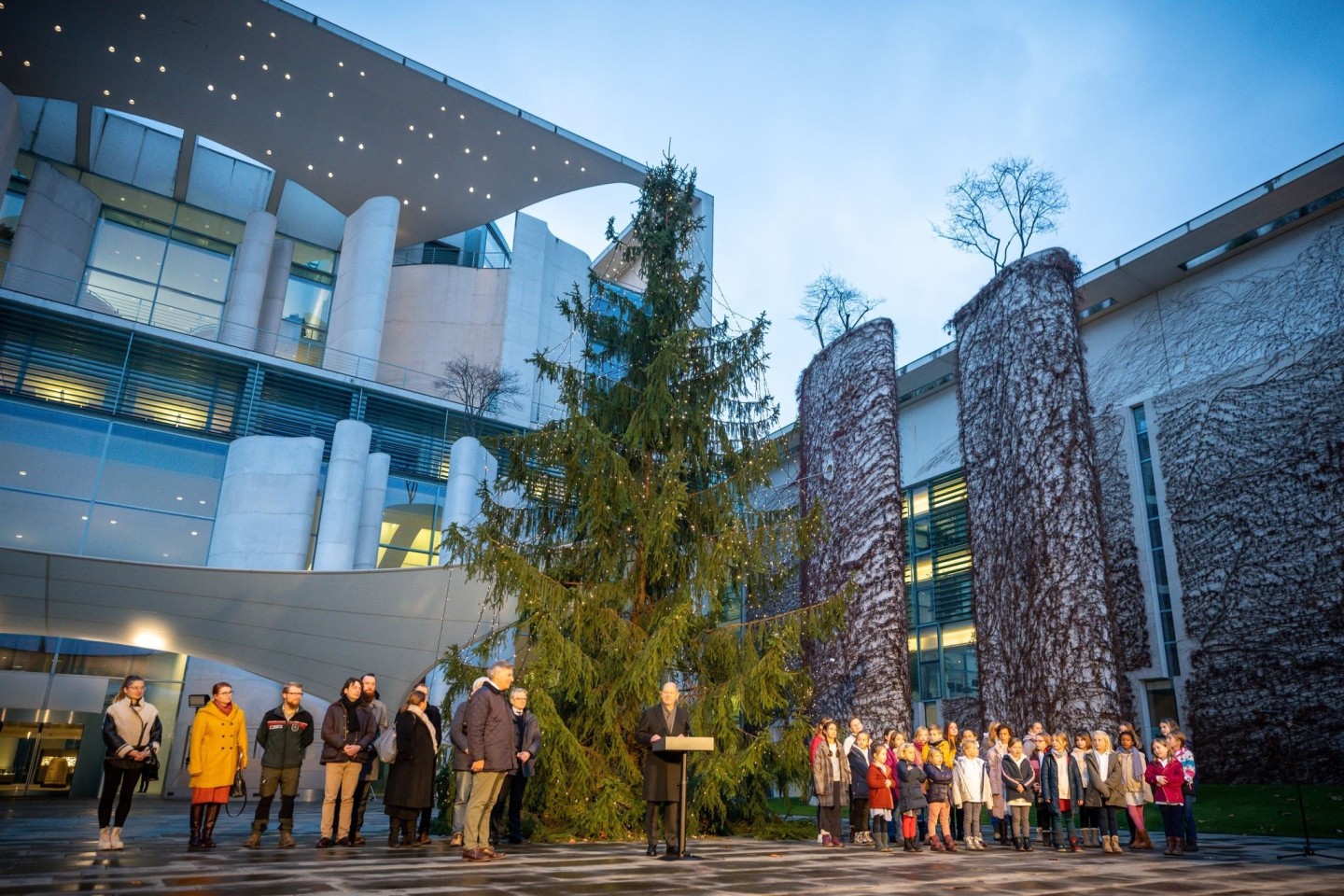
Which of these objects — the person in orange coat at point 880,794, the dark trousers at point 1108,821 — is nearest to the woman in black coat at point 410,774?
the person in orange coat at point 880,794

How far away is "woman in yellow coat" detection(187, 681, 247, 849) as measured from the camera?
23.9 ft

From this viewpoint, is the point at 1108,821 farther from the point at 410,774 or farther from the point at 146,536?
the point at 146,536

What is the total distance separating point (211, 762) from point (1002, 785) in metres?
7.92

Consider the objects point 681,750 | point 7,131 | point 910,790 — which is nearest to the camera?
point 681,750

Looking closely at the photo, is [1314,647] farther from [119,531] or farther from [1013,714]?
[119,531]

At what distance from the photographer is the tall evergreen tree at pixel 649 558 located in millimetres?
9422

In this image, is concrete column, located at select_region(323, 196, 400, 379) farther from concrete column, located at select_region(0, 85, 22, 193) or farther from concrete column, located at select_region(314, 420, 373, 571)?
concrete column, located at select_region(0, 85, 22, 193)

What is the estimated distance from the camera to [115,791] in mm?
6980

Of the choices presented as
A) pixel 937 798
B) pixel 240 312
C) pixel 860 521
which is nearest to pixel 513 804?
pixel 937 798

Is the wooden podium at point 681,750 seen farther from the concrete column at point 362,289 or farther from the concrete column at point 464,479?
the concrete column at point 362,289

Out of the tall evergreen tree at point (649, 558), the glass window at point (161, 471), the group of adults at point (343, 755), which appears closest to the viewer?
the group of adults at point (343, 755)

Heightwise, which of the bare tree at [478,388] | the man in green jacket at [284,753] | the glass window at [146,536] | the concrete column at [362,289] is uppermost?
the concrete column at [362,289]

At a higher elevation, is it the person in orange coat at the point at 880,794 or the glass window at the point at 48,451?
the glass window at the point at 48,451

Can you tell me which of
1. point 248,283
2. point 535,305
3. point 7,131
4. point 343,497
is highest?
point 7,131
